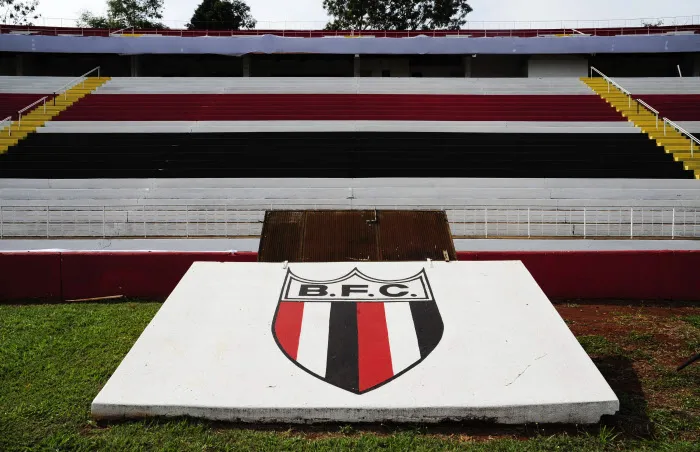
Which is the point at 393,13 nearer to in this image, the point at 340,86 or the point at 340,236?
the point at 340,86

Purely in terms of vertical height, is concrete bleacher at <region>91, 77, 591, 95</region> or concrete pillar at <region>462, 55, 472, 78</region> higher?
concrete pillar at <region>462, 55, 472, 78</region>

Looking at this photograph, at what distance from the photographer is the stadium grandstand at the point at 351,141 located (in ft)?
38.5

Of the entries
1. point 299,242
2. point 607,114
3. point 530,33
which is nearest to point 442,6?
point 530,33

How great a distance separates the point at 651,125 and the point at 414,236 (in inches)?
595

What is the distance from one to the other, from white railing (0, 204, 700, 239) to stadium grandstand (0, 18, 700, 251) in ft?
0.14

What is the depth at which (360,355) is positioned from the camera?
3818 millimetres

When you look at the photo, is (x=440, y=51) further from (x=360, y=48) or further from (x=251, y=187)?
(x=251, y=187)

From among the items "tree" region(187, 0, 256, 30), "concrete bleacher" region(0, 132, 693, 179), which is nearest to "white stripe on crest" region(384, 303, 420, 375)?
"concrete bleacher" region(0, 132, 693, 179)

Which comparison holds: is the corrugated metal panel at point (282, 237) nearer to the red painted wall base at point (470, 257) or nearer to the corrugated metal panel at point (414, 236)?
the corrugated metal panel at point (414, 236)

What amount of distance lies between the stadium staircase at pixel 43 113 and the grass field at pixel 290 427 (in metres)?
13.0

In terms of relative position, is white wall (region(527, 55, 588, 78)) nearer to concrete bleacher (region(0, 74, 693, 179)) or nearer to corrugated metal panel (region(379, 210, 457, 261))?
concrete bleacher (region(0, 74, 693, 179))

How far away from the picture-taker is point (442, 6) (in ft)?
164

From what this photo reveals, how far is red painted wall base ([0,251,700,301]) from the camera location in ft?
24.4

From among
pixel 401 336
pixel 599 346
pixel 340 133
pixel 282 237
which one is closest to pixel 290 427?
pixel 401 336
